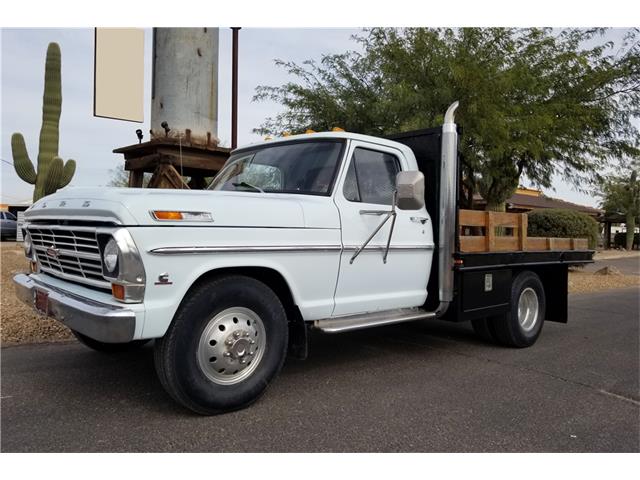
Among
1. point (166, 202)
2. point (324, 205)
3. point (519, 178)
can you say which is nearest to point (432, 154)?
point (324, 205)

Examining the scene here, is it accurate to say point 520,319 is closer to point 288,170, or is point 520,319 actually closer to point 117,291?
point 288,170

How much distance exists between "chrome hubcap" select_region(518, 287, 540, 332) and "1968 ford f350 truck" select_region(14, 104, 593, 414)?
0.35 meters

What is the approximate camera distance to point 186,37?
773 cm

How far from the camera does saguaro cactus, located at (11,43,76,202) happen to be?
11375 millimetres

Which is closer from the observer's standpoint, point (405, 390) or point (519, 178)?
point (405, 390)

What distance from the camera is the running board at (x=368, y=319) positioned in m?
4.04

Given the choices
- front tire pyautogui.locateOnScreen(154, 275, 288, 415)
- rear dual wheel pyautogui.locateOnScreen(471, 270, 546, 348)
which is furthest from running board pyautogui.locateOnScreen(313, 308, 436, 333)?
rear dual wheel pyautogui.locateOnScreen(471, 270, 546, 348)

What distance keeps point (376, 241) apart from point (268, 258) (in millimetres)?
1127

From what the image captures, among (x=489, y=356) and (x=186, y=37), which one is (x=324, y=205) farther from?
(x=186, y=37)

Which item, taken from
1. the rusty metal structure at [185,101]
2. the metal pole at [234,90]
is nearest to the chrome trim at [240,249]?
the rusty metal structure at [185,101]

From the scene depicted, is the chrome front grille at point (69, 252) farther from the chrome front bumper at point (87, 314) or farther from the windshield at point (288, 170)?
the windshield at point (288, 170)

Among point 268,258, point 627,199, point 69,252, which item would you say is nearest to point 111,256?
point 69,252

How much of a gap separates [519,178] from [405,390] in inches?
379

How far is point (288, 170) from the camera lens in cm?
452
